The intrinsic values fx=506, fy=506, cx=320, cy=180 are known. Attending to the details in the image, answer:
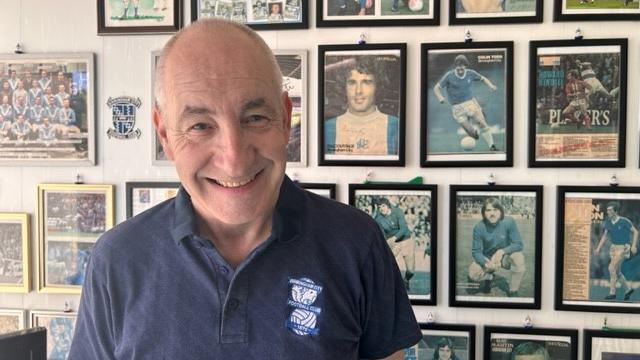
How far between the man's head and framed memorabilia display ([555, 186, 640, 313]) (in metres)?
0.89

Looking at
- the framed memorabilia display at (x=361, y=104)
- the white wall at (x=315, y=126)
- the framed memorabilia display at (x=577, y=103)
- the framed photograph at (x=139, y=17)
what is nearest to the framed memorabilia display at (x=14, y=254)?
the white wall at (x=315, y=126)

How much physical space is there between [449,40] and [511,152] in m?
0.33

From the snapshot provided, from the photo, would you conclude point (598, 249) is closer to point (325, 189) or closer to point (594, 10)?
point (594, 10)

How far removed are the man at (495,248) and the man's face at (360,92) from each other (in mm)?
→ 402

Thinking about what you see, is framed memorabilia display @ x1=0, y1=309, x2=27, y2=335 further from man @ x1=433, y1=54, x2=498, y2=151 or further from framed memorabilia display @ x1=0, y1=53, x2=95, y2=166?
man @ x1=433, y1=54, x2=498, y2=151

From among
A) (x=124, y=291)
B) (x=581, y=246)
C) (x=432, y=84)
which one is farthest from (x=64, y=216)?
(x=581, y=246)

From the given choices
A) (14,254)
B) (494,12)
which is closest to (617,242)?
(494,12)

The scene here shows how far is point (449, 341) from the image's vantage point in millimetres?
1343

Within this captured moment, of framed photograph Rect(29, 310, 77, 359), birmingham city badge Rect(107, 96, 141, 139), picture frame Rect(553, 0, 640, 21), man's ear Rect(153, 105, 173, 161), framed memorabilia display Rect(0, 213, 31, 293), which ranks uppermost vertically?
picture frame Rect(553, 0, 640, 21)

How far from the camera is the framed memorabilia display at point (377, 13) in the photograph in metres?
1.32

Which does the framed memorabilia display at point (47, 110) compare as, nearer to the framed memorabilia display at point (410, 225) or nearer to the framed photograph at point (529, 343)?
the framed memorabilia display at point (410, 225)

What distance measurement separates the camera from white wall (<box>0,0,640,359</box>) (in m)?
1.30

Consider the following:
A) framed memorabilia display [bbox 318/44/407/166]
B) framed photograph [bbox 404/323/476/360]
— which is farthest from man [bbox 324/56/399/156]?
framed photograph [bbox 404/323/476/360]

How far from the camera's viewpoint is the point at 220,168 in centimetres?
A: 73
